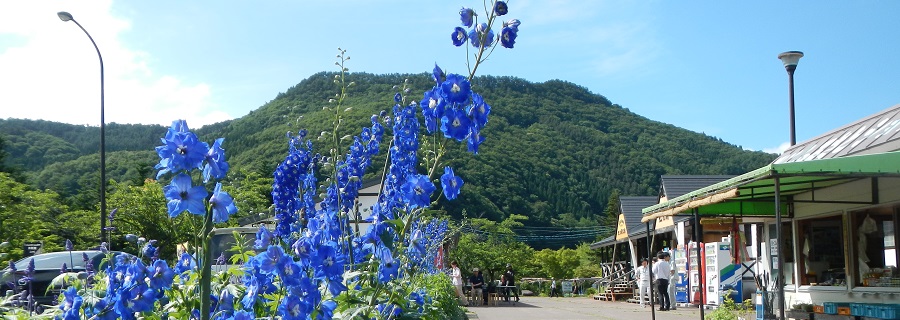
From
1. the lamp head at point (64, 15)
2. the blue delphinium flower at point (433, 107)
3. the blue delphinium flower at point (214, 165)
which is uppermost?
the lamp head at point (64, 15)

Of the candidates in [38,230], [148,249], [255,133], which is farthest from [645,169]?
[148,249]

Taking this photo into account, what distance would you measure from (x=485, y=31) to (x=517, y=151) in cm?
7346

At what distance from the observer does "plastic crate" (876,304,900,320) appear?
10133mm

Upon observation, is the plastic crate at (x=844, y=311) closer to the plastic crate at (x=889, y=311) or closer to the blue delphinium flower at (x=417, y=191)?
the plastic crate at (x=889, y=311)

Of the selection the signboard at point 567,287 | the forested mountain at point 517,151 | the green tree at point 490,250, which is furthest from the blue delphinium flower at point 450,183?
the signboard at point 567,287

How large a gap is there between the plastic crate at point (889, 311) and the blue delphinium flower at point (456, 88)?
895 cm

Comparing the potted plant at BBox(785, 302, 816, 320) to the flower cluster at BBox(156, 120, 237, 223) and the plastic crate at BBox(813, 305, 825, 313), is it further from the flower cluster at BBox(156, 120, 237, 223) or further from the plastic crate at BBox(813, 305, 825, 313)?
the flower cluster at BBox(156, 120, 237, 223)

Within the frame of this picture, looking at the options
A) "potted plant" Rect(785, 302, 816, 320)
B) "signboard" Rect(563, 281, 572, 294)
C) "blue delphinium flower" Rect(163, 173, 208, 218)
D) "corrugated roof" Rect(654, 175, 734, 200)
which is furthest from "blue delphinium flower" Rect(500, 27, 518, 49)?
"signboard" Rect(563, 281, 572, 294)

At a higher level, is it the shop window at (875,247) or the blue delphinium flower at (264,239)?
the blue delphinium flower at (264,239)

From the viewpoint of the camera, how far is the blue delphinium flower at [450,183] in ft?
11.4

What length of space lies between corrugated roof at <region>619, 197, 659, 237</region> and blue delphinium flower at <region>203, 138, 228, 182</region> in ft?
113

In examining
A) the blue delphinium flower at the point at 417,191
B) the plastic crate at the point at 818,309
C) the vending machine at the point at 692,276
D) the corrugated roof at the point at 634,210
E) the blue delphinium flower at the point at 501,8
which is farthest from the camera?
the corrugated roof at the point at 634,210

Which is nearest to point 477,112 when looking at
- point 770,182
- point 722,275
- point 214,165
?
point 214,165

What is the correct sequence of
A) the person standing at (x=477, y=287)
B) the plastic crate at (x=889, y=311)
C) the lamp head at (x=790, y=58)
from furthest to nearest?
the person standing at (x=477, y=287), the lamp head at (x=790, y=58), the plastic crate at (x=889, y=311)
